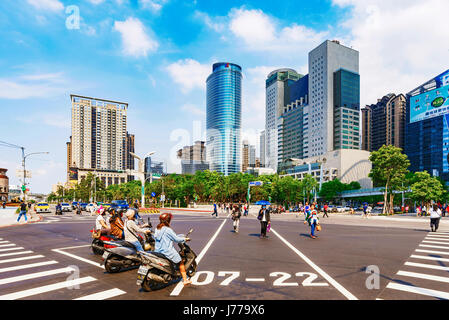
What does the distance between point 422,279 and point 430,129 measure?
155 meters

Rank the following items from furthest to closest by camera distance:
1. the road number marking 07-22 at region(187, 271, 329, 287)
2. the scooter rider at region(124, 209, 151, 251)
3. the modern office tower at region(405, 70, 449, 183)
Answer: the modern office tower at region(405, 70, 449, 183) → the scooter rider at region(124, 209, 151, 251) → the road number marking 07-22 at region(187, 271, 329, 287)

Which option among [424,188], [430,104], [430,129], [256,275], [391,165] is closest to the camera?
[256,275]

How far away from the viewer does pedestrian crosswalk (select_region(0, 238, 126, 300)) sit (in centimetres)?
595

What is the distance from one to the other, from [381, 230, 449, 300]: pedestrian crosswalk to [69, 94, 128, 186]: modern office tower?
16512 centimetres

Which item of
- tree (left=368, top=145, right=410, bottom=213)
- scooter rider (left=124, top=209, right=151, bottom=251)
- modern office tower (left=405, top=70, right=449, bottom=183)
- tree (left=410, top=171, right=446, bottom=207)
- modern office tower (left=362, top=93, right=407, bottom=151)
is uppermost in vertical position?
modern office tower (left=362, top=93, right=407, bottom=151)

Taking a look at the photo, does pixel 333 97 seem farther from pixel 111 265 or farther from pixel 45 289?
pixel 45 289

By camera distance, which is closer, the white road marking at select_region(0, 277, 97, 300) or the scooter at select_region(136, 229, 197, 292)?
Answer: the white road marking at select_region(0, 277, 97, 300)

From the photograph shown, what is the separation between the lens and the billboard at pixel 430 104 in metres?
87.2

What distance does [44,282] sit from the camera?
22.6 feet

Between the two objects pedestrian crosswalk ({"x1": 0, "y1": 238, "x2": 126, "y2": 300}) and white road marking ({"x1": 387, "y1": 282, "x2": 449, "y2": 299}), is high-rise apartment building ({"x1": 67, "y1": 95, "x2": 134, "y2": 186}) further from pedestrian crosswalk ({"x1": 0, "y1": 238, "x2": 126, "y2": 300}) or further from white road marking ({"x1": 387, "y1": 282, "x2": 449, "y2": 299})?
white road marking ({"x1": 387, "y1": 282, "x2": 449, "y2": 299})

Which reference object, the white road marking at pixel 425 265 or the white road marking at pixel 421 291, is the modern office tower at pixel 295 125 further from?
the white road marking at pixel 421 291

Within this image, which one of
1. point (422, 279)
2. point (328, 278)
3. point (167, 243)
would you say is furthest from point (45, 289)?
point (422, 279)

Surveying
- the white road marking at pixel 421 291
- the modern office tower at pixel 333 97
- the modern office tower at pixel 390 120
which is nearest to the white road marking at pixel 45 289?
the white road marking at pixel 421 291

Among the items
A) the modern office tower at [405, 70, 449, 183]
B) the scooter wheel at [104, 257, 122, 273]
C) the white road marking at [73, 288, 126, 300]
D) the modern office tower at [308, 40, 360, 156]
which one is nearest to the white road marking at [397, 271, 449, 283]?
the white road marking at [73, 288, 126, 300]
